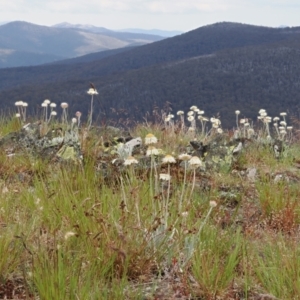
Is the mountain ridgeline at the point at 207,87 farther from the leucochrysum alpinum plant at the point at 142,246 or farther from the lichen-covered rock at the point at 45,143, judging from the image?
the leucochrysum alpinum plant at the point at 142,246

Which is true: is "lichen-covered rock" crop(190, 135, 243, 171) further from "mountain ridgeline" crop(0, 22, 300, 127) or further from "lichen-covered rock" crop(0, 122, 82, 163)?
"mountain ridgeline" crop(0, 22, 300, 127)

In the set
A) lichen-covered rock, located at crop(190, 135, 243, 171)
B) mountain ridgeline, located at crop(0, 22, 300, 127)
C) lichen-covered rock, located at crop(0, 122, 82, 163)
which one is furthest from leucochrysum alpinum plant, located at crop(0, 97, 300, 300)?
mountain ridgeline, located at crop(0, 22, 300, 127)

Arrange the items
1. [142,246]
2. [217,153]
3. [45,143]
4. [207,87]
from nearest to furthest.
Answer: [142,246], [45,143], [217,153], [207,87]

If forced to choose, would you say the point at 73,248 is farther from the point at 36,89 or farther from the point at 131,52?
the point at 131,52

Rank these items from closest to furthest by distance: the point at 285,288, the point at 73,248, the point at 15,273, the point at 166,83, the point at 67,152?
the point at 285,288, the point at 15,273, the point at 73,248, the point at 67,152, the point at 166,83

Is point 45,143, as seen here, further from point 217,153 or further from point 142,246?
point 142,246

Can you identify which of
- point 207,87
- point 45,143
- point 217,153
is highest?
point 45,143

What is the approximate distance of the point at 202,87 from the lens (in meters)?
103

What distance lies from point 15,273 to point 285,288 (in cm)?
122

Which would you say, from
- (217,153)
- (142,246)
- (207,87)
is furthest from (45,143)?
(207,87)

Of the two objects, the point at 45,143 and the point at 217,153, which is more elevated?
the point at 45,143

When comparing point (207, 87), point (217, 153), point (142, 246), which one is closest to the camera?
point (142, 246)

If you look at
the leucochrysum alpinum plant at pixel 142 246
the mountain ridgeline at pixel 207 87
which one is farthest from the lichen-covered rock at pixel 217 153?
the mountain ridgeline at pixel 207 87

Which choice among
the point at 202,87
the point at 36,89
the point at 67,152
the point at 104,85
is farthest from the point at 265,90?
the point at 67,152
